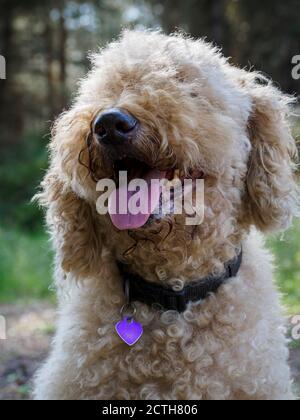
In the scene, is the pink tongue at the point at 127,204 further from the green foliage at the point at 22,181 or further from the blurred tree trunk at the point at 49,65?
the blurred tree trunk at the point at 49,65

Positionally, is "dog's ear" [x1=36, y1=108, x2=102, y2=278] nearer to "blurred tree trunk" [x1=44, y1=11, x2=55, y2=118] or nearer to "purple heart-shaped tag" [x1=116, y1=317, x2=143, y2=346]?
"purple heart-shaped tag" [x1=116, y1=317, x2=143, y2=346]

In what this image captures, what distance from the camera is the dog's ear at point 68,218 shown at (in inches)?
112

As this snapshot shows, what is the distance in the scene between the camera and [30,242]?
36.2 feet

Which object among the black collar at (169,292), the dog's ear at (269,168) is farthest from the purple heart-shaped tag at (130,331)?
the dog's ear at (269,168)

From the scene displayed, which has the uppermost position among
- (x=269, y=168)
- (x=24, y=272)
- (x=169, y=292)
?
(x=269, y=168)

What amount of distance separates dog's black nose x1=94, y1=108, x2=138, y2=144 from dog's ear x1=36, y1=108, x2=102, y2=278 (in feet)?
1.17

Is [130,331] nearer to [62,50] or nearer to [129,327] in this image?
[129,327]

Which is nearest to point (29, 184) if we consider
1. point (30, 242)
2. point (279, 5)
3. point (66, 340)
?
point (30, 242)

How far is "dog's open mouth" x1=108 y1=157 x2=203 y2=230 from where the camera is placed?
2586mm

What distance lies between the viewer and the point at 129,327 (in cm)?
281

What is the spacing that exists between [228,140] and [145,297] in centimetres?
82

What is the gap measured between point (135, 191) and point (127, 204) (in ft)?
0.21

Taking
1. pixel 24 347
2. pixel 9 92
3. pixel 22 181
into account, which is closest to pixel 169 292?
pixel 24 347

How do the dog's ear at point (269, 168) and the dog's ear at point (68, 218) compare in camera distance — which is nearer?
the dog's ear at point (68, 218)
